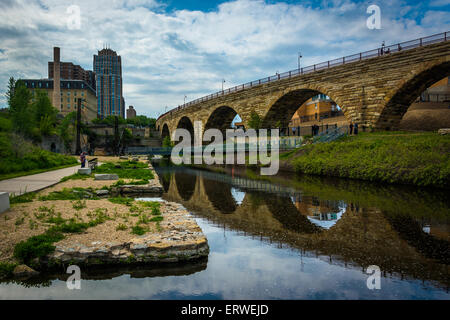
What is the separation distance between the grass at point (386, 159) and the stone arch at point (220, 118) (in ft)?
91.4

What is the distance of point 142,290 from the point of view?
4.56 m

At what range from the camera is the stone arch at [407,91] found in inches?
850

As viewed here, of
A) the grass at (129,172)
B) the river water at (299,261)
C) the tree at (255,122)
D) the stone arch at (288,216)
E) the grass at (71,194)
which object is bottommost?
the river water at (299,261)

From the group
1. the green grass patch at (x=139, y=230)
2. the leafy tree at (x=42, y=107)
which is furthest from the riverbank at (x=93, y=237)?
the leafy tree at (x=42, y=107)

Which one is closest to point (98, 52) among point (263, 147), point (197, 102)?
point (197, 102)

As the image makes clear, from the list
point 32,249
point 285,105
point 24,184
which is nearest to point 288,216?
point 32,249

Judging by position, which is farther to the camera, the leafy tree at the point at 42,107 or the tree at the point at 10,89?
the leafy tree at the point at 42,107

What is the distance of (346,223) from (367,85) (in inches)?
844

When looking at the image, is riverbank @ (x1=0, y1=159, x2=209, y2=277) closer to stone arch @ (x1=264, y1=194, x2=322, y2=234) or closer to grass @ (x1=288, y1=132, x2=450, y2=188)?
stone arch @ (x1=264, y1=194, x2=322, y2=234)

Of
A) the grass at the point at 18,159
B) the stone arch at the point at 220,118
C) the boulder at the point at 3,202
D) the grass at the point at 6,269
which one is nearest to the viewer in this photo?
the grass at the point at 6,269

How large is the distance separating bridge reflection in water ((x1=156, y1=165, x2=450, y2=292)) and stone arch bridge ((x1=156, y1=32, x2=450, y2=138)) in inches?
530

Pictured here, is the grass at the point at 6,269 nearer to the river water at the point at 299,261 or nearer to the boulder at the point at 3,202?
the river water at the point at 299,261

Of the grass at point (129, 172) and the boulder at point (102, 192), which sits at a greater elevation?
the grass at point (129, 172)

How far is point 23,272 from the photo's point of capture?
15.9ft
